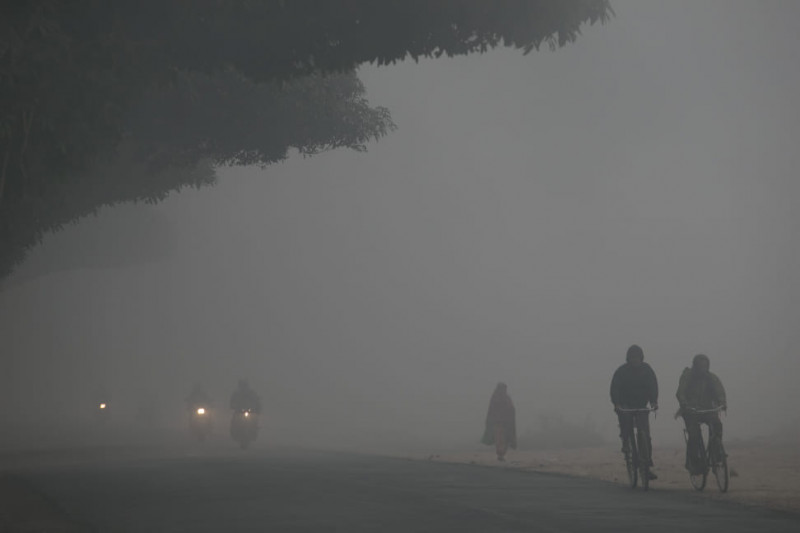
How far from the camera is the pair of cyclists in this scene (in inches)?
664

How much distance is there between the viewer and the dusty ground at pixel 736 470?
15.6 m

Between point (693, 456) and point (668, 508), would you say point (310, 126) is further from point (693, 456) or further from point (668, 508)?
point (668, 508)

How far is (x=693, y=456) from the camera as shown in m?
16.6

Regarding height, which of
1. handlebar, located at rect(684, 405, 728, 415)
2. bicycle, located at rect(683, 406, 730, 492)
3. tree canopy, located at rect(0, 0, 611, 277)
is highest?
tree canopy, located at rect(0, 0, 611, 277)

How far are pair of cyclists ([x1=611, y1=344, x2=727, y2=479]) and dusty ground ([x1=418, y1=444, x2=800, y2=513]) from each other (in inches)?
37.8

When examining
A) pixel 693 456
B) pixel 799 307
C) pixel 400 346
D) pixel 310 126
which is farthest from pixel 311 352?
pixel 693 456

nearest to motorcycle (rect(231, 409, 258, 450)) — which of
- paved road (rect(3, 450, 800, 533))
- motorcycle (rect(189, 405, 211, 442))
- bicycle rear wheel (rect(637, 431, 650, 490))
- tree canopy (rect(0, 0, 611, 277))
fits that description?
motorcycle (rect(189, 405, 211, 442))

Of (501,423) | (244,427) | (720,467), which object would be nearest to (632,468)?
(720,467)

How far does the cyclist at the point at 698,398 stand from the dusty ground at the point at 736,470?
0.85 m

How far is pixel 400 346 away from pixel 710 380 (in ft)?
530

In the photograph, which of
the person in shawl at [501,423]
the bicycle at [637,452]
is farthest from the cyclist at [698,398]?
the person in shawl at [501,423]

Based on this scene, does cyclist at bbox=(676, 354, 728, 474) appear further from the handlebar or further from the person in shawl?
the person in shawl

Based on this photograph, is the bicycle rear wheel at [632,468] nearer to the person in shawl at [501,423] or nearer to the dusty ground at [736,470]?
the dusty ground at [736,470]

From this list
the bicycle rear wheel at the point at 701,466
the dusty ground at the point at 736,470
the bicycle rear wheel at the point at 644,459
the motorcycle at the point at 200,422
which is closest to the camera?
the dusty ground at the point at 736,470
